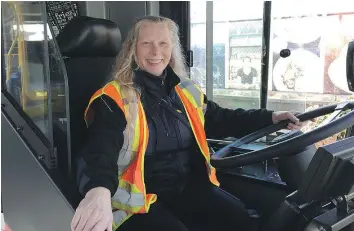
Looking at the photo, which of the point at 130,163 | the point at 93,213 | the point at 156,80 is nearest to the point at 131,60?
the point at 156,80

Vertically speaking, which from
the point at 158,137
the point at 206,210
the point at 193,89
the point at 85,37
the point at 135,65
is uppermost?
the point at 85,37

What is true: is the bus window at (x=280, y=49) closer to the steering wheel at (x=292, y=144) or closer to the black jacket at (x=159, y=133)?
the black jacket at (x=159, y=133)

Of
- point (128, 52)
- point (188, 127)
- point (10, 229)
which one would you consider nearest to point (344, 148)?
point (188, 127)

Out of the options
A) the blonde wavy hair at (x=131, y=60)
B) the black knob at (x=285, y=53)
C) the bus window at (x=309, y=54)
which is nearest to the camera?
the blonde wavy hair at (x=131, y=60)

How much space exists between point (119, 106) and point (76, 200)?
413 millimetres

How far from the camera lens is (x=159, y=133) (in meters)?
1.56

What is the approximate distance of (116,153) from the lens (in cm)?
136

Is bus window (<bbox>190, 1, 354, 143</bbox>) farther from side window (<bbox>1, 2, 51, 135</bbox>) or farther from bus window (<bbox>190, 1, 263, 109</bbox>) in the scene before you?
side window (<bbox>1, 2, 51, 135</bbox>)

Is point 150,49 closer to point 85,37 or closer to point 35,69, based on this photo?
point 85,37

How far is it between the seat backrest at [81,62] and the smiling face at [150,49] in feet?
1.01

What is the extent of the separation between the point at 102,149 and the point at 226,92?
7.77ft

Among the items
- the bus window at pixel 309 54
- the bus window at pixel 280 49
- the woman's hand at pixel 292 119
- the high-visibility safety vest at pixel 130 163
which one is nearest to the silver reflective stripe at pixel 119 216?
the high-visibility safety vest at pixel 130 163

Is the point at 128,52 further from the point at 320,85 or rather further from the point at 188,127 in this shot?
the point at 320,85

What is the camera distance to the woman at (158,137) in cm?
141
